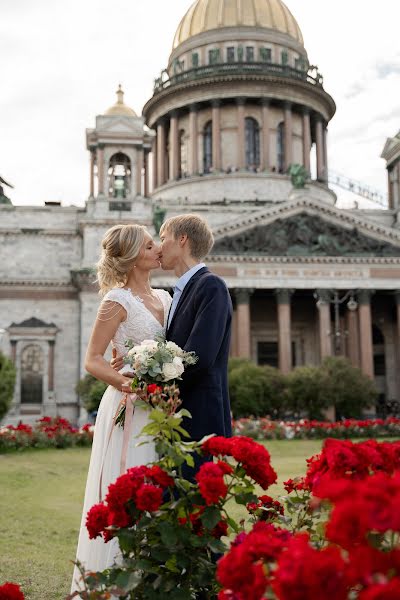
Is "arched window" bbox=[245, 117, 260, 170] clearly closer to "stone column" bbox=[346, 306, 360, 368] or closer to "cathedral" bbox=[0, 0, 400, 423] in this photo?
"cathedral" bbox=[0, 0, 400, 423]

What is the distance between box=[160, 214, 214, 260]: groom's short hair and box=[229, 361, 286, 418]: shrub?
90.2 feet

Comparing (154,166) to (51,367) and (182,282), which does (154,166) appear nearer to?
(51,367)

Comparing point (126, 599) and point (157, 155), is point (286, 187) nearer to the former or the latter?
point (157, 155)

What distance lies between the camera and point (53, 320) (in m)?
44.9

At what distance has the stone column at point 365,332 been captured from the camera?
4178cm

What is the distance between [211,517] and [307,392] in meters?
31.0

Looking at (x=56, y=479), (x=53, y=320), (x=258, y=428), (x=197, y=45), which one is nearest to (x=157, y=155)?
(x=197, y=45)

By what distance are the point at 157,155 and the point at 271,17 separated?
46.5ft

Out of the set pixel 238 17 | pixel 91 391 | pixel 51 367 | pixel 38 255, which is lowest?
pixel 91 391

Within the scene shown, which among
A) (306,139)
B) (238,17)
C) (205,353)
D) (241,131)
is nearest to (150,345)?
(205,353)

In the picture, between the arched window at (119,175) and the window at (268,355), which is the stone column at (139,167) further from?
the window at (268,355)

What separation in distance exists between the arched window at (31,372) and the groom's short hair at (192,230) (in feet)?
132

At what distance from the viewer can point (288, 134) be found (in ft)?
184

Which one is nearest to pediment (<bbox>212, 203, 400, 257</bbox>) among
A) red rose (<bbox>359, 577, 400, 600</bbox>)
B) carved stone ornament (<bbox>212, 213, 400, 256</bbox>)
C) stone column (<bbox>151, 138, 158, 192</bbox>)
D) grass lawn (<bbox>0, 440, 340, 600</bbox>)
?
carved stone ornament (<bbox>212, 213, 400, 256</bbox>)
